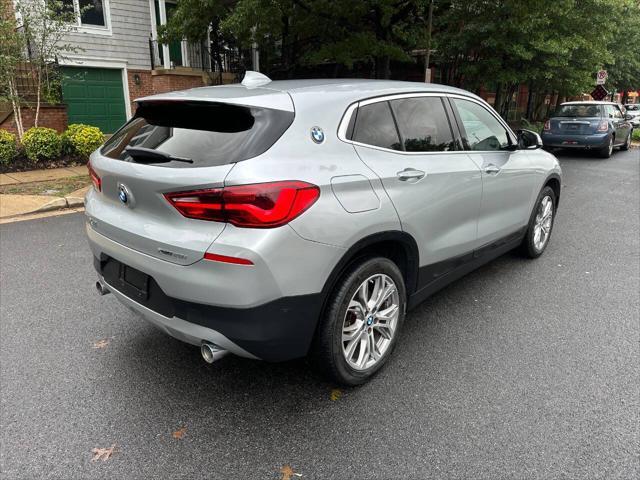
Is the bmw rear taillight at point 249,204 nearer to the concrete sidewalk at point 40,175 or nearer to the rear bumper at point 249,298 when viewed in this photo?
the rear bumper at point 249,298

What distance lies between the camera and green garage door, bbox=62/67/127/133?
15109mm

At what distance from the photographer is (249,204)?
2.31 metres

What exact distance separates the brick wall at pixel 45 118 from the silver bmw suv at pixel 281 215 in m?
11.0

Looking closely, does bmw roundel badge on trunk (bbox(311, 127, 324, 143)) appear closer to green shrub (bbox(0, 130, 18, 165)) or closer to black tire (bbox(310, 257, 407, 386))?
black tire (bbox(310, 257, 407, 386))

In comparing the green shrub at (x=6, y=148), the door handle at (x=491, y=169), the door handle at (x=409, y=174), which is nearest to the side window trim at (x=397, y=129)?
the door handle at (x=409, y=174)

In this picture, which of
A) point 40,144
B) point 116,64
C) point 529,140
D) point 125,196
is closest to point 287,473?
point 125,196

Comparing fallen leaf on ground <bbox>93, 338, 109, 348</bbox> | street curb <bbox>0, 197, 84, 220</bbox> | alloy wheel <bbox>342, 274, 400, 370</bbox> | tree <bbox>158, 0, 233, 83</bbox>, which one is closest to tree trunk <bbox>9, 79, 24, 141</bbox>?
tree <bbox>158, 0, 233, 83</bbox>

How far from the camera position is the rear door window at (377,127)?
290 centimetres

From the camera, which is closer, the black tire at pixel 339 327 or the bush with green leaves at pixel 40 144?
the black tire at pixel 339 327

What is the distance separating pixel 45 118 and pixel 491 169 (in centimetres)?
1247

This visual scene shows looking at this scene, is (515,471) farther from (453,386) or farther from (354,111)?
(354,111)

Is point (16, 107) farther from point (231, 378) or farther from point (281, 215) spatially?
point (281, 215)

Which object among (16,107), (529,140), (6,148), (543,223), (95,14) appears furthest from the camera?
(95,14)

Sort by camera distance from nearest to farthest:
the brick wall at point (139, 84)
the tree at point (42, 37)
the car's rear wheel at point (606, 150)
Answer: the tree at point (42, 37) → the car's rear wheel at point (606, 150) → the brick wall at point (139, 84)
